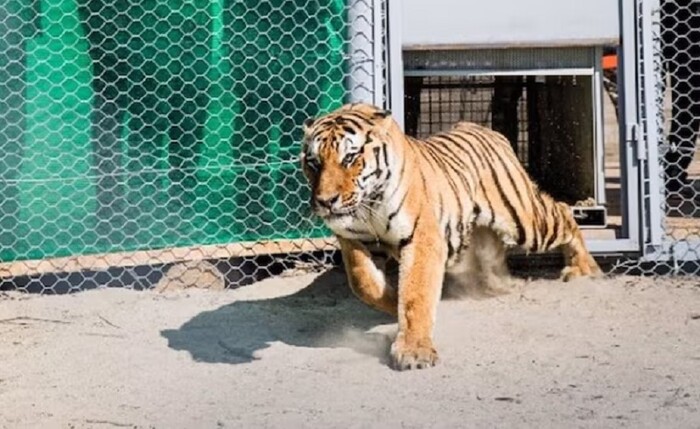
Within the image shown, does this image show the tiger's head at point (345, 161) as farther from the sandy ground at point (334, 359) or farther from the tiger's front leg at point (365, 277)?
the sandy ground at point (334, 359)

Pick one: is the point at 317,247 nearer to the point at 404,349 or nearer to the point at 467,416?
the point at 404,349

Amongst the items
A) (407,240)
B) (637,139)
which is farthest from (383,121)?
(637,139)

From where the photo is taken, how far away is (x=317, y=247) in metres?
5.91

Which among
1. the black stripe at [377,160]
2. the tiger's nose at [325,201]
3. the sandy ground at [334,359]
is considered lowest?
the sandy ground at [334,359]

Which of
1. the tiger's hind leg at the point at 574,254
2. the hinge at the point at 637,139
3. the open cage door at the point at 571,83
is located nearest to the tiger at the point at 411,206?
the tiger's hind leg at the point at 574,254

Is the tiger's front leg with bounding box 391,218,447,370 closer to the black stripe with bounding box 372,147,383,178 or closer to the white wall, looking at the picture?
the black stripe with bounding box 372,147,383,178

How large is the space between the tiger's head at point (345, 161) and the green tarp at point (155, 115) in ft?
3.90

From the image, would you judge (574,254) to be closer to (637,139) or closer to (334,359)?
(637,139)

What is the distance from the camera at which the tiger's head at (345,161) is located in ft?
14.3

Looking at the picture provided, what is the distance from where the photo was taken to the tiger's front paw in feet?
14.0

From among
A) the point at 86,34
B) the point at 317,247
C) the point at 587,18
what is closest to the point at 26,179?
the point at 86,34

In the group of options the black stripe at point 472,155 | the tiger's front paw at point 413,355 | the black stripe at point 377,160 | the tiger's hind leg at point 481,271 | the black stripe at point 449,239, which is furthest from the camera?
the tiger's hind leg at point 481,271

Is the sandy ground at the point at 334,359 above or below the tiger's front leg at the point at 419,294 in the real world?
below

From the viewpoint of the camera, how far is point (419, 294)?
4512mm
